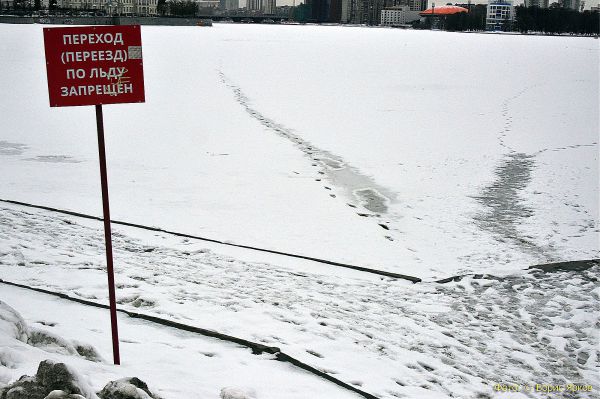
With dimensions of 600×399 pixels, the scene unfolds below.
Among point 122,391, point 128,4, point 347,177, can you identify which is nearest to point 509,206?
point 347,177

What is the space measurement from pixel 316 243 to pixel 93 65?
13.1 feet

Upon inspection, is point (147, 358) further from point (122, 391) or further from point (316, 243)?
point (316, 243)

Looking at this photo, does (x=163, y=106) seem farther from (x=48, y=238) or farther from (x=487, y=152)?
(x=48, y=238)

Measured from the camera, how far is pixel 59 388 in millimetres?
3318

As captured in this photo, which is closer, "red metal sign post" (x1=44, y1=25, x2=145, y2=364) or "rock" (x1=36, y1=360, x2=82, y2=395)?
"rock" (x1=36, y1=360, x2=82, y2=395)

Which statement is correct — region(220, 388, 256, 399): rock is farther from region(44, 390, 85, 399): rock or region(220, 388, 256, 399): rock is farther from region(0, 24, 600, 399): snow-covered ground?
region(44, 390, 85, 399): rock

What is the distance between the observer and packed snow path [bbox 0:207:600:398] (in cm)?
483

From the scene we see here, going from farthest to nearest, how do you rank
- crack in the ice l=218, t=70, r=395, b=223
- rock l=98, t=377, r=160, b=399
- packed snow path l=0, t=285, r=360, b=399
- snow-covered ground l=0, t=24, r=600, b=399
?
crack in the ice l=218, t=70, r=395, b=223, snow-covered ground l=0, t=24, r=600, b=399, packed snow path l=0, t=285, r=360, b=399, rock l=98, t=377, r=160, b=399

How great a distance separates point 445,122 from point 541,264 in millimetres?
10779

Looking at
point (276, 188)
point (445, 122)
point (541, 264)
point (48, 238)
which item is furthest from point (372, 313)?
point (445, 122)

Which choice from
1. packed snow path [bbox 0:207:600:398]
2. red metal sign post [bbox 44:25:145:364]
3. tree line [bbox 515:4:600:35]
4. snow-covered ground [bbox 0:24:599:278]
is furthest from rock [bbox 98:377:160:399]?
tree line [bbox 515:4:600:35]

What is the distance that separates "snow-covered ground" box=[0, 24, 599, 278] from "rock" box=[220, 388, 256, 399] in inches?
121

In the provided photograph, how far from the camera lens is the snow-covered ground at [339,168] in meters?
7.85

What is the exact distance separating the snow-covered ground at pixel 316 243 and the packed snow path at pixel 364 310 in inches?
0.8
